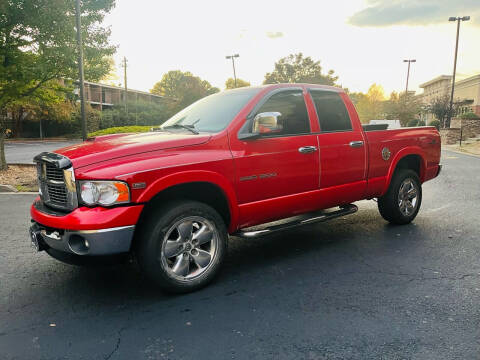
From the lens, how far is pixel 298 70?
236ft

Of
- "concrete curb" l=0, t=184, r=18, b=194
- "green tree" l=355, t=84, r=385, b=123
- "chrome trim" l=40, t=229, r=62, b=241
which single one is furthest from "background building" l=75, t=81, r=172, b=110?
"chrome trim" l=40, t=229, r=62, b=241

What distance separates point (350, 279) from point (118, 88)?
62.7 meters

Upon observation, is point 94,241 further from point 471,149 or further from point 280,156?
point 471,149

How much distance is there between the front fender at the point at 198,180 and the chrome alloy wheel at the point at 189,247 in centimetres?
31

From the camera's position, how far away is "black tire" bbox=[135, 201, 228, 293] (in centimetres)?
358

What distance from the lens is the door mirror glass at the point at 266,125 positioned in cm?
422

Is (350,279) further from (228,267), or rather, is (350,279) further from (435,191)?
(435,191)

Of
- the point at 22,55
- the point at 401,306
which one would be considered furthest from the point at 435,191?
the point at 22,55

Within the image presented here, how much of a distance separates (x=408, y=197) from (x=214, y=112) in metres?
3.33

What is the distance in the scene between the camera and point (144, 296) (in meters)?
3.81

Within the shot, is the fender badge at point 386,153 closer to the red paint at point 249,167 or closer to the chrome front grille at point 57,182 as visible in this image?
the red paint at point 249,167

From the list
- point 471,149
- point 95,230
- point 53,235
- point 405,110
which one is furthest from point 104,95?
point 95,230

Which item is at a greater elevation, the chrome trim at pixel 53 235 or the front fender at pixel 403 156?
the front fender at pixel 403 156

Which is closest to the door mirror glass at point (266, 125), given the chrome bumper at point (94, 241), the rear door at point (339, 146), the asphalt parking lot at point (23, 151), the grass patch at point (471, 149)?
the rear door at point (339, 146)
